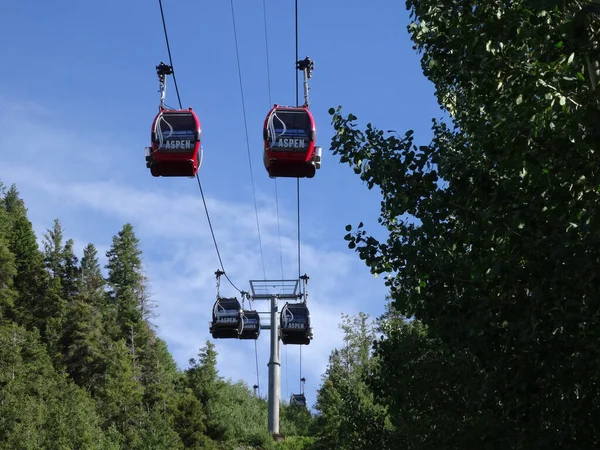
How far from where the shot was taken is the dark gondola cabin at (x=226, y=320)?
42562 mm

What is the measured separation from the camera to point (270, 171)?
65.4 ft

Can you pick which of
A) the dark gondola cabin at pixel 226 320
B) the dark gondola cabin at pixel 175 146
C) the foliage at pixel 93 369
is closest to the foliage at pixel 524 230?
the dark gondola cabin at pixel 175 146

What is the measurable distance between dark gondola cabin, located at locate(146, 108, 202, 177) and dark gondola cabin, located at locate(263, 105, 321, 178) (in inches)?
61.0

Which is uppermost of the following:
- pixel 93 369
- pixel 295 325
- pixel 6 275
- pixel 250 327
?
pixel 6 275

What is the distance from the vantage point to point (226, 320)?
42.6m

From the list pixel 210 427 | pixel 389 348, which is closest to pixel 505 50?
pixel 389 348

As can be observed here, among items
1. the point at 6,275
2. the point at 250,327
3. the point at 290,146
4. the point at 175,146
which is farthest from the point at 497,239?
the point at 6,275

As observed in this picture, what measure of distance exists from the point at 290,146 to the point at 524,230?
38.0 ft

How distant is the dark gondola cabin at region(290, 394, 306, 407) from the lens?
319ft

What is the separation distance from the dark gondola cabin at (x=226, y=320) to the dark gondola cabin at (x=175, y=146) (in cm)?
2297

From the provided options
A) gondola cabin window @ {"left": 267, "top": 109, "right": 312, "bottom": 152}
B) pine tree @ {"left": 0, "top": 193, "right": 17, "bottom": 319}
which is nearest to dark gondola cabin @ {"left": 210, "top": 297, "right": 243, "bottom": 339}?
gondola cabin window @ {"left": 267, "top": 109, "right": 312, "bottom": 152}

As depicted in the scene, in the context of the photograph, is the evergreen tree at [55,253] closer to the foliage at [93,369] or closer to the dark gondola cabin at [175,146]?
the foliage at [93,369]

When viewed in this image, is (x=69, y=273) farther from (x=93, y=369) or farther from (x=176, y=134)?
(x=176, y=134)

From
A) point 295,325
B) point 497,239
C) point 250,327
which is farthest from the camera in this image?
point 250,327
